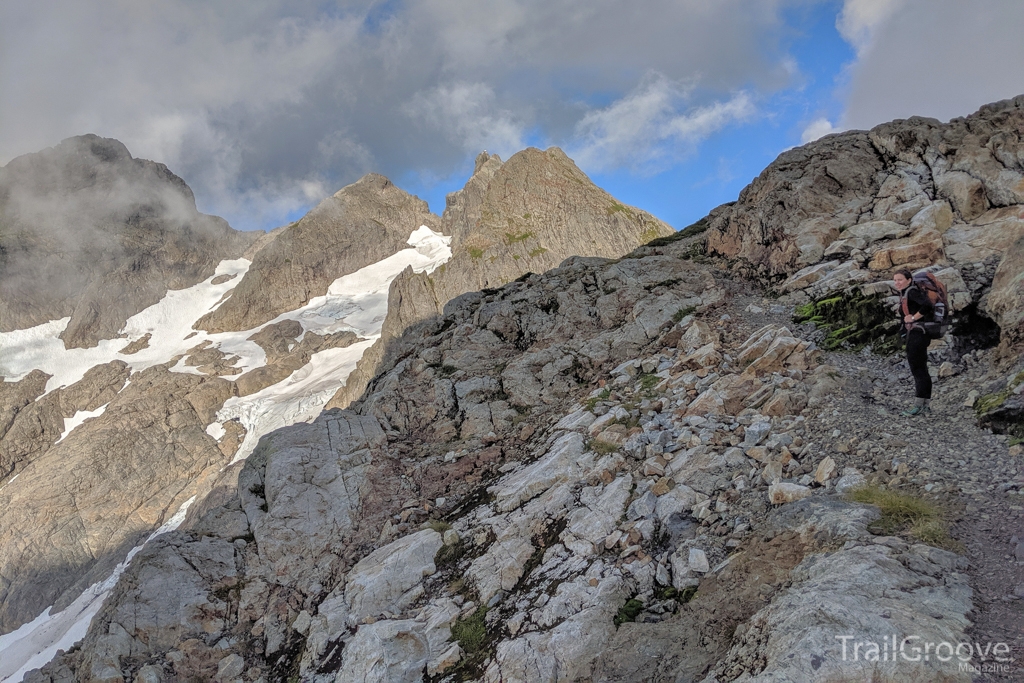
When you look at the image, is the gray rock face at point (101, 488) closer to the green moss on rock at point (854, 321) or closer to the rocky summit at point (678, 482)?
the rocky summit at point (678, 482)

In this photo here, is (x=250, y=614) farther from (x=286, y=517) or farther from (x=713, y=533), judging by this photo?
(x=713, y=533)

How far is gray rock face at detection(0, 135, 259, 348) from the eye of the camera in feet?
416

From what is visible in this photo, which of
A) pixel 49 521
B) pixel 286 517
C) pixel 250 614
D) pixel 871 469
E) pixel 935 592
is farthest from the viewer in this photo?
pixel 49 521

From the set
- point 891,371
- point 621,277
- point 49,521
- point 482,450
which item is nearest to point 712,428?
point 891,371

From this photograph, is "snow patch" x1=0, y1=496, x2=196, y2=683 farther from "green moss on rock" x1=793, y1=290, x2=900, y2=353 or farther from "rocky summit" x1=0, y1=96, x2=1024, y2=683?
"green moss on rock" x1=793, y1=290, x2=900, y2=353

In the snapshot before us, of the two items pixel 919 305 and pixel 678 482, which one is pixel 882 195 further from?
pixel 678 482

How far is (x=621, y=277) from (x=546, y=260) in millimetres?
49167

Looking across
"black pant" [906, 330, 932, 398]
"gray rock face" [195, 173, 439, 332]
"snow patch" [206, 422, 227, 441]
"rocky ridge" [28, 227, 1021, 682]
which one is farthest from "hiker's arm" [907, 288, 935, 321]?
"gray rock face" [195, 173, 439, 332]

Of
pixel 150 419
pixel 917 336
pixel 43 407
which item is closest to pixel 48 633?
pixel 150 419

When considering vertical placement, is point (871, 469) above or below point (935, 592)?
above

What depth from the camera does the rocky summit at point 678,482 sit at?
6.59 metres

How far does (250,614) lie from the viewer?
44.1ft

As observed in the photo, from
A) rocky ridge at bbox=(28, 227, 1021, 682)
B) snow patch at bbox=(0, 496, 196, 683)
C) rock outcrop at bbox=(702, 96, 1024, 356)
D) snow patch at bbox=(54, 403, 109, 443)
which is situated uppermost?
snow patch at bbox=(54, 403, 109, 443)

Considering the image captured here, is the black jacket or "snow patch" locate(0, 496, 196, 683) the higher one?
the black jacket
